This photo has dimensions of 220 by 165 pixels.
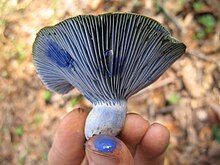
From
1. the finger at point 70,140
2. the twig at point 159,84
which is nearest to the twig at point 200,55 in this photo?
the twig at point 159,84

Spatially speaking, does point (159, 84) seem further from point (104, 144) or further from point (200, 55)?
point (104, 144)

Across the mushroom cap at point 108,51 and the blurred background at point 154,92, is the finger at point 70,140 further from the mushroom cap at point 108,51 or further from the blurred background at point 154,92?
the blurred background at point 154,92

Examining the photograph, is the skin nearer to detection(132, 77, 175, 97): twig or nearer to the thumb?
the thumb

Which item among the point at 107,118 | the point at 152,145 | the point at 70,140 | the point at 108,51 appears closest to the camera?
the point at 108,51

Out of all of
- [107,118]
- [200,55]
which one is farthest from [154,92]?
[107,118]

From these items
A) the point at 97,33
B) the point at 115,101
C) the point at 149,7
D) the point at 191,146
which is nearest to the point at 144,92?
the point at 191,146

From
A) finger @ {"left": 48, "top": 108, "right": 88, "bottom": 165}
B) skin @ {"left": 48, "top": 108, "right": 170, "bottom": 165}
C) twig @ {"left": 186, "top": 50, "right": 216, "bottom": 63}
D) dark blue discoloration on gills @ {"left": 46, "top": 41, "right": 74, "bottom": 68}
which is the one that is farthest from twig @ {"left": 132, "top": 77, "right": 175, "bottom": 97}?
dark blue discoloration on gills @ {"left": 46, "top": 41, "right": 74, "bottom": 68}
